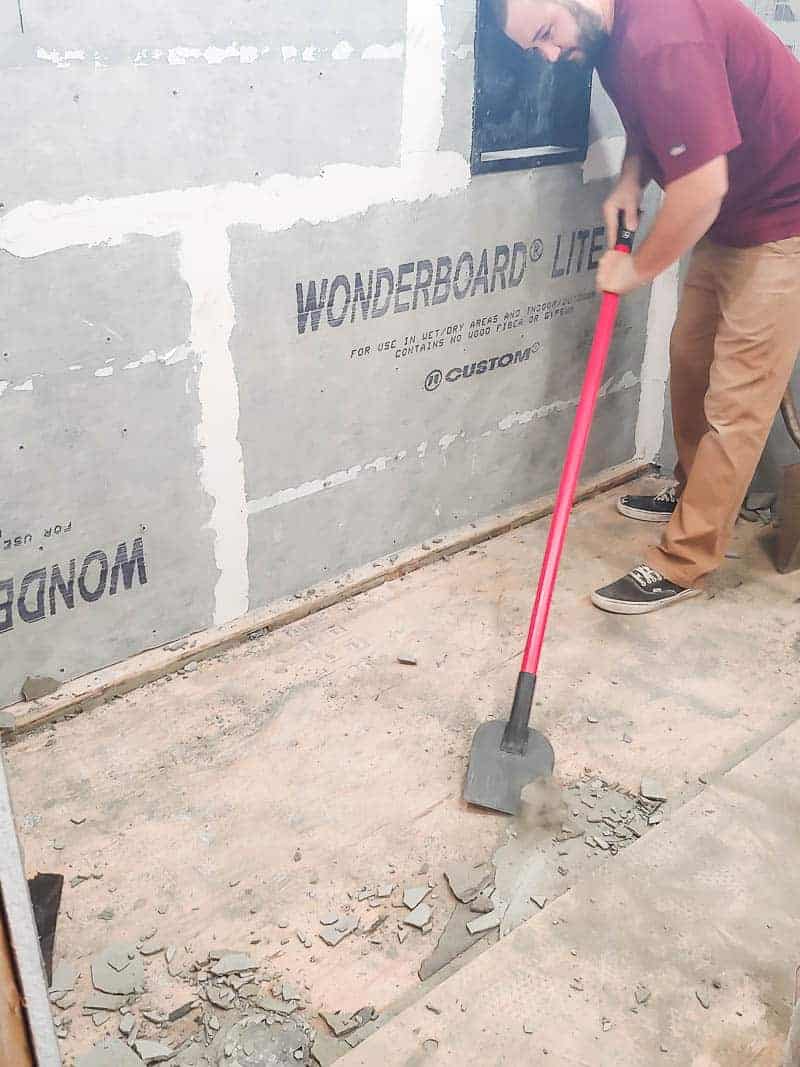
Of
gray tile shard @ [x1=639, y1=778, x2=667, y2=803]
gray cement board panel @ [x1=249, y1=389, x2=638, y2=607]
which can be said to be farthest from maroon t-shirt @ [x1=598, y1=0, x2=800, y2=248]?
gray tile shard @ [x1=639, y1=778, x2=667, y2=803]

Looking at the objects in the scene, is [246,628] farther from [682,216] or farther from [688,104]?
[688,104]

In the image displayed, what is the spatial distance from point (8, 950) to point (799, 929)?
1297mm

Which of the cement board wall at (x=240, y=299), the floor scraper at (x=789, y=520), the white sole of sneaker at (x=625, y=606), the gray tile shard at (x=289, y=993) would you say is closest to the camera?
the gray tile shard at (x=289, y=993)

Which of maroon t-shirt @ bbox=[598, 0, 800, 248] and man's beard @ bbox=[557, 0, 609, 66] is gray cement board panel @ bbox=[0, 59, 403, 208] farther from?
maroon t-shirt @ bbox=[598, 0, 800, 248]

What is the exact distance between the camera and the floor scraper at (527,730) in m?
1.96

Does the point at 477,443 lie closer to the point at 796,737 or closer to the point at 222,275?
the point at 222,275

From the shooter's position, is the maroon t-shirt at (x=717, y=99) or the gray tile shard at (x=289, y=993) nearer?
the gray tile shard at (x=289, y=993)

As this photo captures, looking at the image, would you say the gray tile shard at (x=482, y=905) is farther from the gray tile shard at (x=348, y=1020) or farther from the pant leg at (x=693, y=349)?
the pant leg at (x=693, y=349)

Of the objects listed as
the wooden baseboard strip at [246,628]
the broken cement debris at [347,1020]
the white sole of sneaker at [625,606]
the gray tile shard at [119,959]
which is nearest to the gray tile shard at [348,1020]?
the broken cement debris at [347,1020]

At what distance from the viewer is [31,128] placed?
174 cm

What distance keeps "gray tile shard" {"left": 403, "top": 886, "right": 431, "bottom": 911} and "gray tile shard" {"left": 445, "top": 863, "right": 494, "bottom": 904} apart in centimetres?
5

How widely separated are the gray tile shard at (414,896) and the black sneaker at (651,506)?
1.61 meters

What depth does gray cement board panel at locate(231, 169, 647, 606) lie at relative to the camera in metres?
2.24

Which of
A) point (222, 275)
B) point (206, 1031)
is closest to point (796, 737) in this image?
point (206, 1031)
